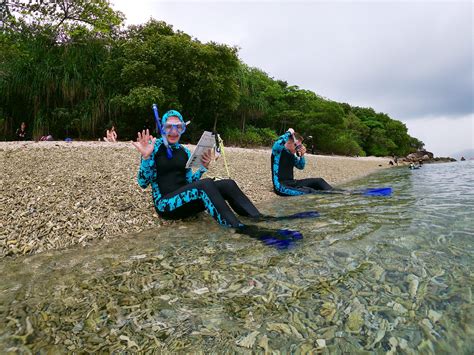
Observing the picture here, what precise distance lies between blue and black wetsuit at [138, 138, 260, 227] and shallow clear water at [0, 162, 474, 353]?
0.66 metres

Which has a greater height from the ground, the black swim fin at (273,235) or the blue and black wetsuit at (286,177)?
the blue and black wetsuit at (286,177)

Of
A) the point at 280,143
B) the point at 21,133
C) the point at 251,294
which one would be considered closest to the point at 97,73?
the point at 21,133

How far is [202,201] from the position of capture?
4699 mm

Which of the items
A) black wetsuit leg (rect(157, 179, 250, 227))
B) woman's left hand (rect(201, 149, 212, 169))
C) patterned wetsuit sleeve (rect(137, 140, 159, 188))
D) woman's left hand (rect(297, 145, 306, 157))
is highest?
woman's left hand (rect(297, 145, 306, 157))

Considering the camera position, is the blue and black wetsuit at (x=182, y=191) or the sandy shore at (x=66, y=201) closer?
the sandy shore at (x=66, y=201)

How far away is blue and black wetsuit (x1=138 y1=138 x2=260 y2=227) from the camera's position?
4609mm

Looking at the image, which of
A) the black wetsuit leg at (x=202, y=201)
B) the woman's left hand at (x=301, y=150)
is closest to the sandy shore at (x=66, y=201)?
the black wetsuit leg at (x=202, y=201)

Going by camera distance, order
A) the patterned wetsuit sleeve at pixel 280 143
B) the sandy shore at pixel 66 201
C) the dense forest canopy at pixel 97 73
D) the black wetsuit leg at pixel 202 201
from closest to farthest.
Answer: the sandy shore at pixel 66 201 → the black wetsuit leg at pixel 202 201 → the patterned wetsuit sleeve at pixel 280 143 → the dense forest canopy at pixel 97 73

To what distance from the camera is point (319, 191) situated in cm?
819

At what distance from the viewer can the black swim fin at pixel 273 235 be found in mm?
3722

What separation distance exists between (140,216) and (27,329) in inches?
126

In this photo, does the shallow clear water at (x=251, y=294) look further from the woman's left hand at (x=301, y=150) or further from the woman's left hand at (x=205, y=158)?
the woman's left hand at (x=301, y=150)

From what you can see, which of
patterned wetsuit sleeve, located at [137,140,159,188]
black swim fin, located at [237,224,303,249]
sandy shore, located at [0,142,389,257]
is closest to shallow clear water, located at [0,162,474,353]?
black swim fin, located at [237,224,303,249]

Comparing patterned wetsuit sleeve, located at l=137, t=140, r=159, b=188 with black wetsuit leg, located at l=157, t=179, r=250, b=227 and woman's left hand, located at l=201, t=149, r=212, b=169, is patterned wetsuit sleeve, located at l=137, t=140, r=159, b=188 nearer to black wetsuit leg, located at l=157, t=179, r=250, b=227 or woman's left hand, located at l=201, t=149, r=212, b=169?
black wetsuit leg, located at l=157, t=179, r=250, b=227
